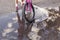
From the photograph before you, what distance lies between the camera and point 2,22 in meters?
5.55

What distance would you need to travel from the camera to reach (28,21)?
5508 millimetres

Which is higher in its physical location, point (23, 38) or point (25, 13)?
point (25, 13)

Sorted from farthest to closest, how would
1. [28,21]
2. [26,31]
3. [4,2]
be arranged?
1. [4,2]
2. [28,21]
3. [26,31]

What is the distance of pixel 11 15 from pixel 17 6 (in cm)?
38

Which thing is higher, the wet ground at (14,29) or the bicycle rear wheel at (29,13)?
the bicycle rear wheel at (29,13)

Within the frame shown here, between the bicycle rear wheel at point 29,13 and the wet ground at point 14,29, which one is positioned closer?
the wet ground at point 14,29

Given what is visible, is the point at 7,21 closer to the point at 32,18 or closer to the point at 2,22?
the point at 2,22

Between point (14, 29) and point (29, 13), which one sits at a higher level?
point (29, 13)

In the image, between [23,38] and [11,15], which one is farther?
[11,15]

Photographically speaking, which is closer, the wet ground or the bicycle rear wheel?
the wet ground

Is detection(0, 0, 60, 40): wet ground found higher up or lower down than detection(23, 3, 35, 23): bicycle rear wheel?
lower down

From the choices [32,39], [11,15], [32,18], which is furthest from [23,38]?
[11,15]

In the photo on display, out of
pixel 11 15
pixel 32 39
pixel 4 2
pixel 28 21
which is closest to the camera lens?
pixel 32 39

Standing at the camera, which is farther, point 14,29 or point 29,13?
point 29,13
